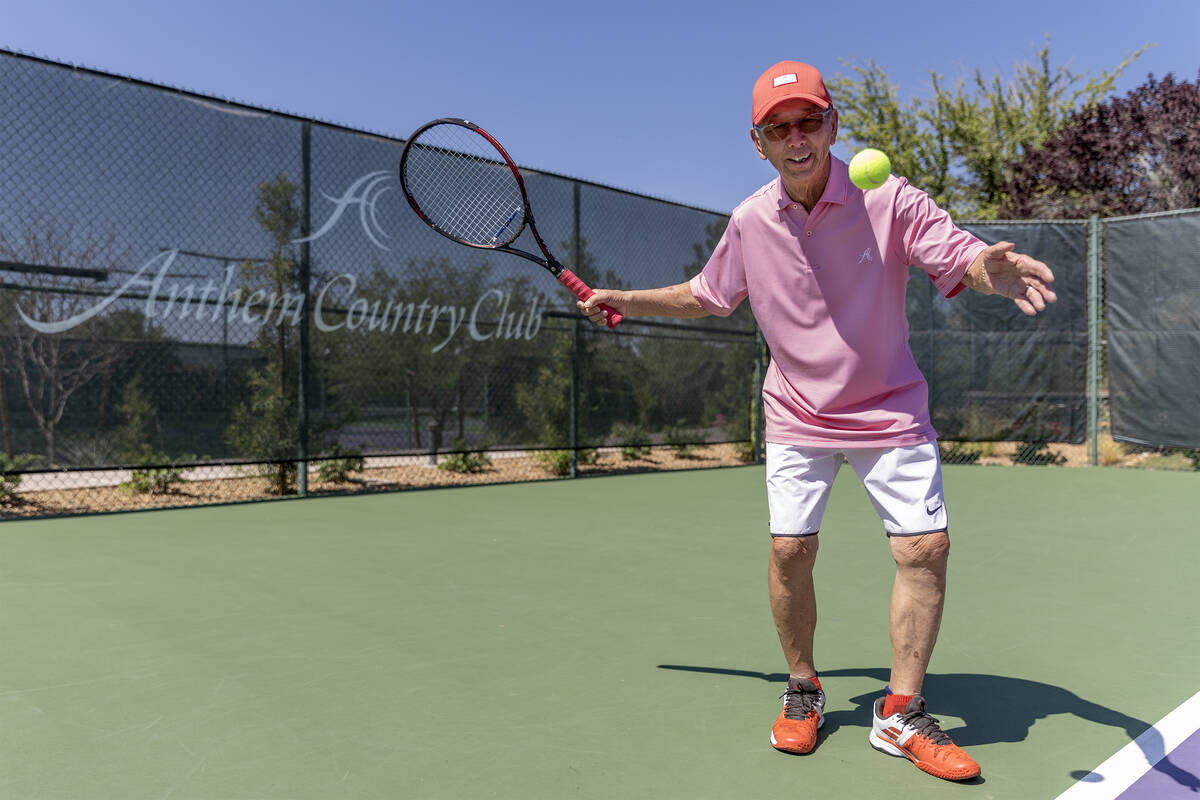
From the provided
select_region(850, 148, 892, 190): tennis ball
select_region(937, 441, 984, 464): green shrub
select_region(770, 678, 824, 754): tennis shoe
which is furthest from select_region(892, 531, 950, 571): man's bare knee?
select_region(937, 441, 984, 464): green shrub

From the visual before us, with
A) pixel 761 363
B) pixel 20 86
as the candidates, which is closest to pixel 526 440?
pixel 761 363

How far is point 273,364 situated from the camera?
6594 millimetres

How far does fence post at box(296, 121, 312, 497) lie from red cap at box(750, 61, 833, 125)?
16.6 ft

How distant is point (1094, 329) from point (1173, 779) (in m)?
8.03

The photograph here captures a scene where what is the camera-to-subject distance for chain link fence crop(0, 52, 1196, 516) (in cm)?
559

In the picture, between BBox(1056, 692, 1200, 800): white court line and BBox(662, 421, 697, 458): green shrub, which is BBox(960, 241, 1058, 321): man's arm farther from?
BBox(662, 421, 697, 458): green shrub

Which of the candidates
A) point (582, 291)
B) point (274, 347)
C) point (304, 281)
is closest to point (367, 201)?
point (304, 281)

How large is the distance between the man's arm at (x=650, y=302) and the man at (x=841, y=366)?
0.86 feet

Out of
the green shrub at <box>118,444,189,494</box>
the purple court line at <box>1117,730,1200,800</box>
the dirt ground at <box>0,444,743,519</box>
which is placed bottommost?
the purple court line at <box>1117,730,1200,800</box>

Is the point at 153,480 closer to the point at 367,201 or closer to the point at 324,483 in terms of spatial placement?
the point at 324,483

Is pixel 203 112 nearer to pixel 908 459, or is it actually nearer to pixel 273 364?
pixel 273 364

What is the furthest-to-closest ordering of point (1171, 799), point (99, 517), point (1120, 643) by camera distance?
point (99, 517) → point (1120, 643) → point (1171, 799)

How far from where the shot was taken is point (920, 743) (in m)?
2.15

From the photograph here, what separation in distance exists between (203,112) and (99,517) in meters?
2.70
